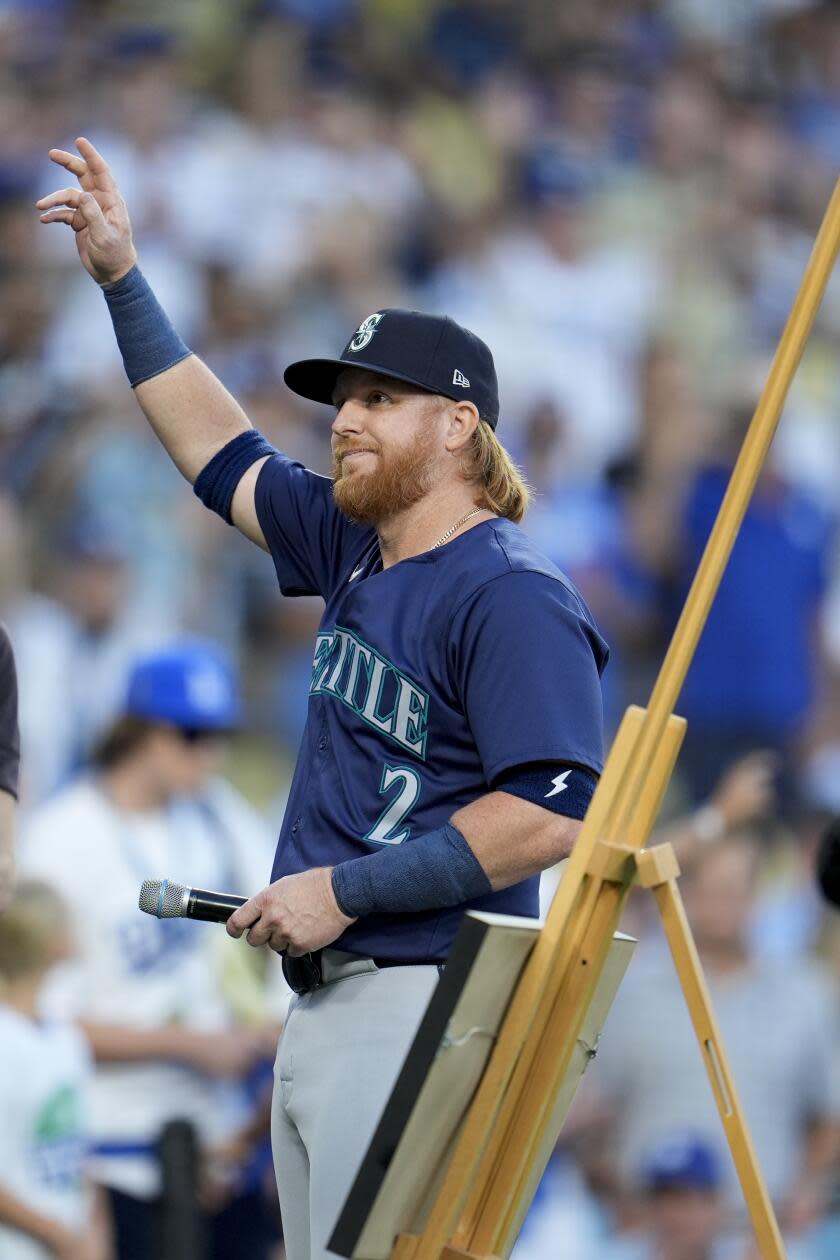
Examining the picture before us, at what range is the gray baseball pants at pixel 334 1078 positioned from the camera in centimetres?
301

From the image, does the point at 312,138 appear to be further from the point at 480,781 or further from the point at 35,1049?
the point at 480,781

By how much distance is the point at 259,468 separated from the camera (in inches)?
141

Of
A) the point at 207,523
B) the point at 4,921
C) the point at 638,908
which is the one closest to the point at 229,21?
the point at 207,523

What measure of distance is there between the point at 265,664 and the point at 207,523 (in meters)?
0.60

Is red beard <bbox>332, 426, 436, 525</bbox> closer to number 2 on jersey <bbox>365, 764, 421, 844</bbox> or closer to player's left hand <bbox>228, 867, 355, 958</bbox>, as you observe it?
number 2 on jersey <bbox>365, 764, 421, 844</bbox>

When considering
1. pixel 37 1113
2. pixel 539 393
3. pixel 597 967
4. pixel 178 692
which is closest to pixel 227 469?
pixel 597 967

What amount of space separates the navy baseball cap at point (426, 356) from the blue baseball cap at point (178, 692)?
7.48 ft

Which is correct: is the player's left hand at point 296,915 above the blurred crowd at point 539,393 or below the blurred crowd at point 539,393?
below

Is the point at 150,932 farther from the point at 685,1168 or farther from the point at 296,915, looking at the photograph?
the point at 296,915

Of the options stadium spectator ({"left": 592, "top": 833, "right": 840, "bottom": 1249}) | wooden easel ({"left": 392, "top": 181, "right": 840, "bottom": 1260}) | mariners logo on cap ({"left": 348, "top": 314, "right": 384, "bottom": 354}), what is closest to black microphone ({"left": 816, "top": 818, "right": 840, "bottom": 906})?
wooden easel ({"left": 392, "top": 181, "right": 840, "bottom": 1260})

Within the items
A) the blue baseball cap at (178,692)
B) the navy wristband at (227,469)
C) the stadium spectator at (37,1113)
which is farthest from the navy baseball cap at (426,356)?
the blue baseball cap at (178,692)

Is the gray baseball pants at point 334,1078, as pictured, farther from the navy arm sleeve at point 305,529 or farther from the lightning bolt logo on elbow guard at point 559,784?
the navy arm sleeve at point 305,529

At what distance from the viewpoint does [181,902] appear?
301 centimetres

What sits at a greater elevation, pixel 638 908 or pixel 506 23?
pixel 506 23
